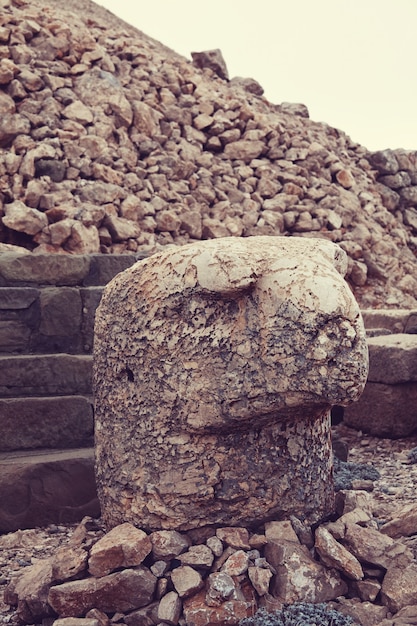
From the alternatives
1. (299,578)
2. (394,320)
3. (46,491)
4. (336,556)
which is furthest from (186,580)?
(394,320)

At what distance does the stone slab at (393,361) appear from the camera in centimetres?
589

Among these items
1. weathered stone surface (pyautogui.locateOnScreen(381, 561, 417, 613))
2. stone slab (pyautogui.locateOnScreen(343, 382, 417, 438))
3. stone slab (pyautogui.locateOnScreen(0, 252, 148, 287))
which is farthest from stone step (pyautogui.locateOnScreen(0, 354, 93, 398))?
stone slab (pyautogui.locateOnScreen(343, 382, 417, 438))

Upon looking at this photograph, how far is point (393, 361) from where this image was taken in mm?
5938

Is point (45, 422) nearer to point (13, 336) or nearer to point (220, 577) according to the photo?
point (13, 336)

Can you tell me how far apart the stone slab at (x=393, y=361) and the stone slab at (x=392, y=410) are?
73mm

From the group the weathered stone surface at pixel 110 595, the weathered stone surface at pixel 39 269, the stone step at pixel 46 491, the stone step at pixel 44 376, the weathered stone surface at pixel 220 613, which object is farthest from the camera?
the weathered stone surface at pixel 39 269

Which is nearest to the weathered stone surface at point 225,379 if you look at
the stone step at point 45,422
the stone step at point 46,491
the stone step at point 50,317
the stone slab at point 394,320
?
the stone step at point 46,491

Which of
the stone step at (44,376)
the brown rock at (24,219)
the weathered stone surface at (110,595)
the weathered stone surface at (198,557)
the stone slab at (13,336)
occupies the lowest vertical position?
the weathered stone surface at (110,595)

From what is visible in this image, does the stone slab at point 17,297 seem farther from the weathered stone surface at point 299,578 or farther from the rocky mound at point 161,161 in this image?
the rocky mound at point 161,161

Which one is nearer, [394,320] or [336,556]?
[336,556]

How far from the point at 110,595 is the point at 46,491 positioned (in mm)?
1416

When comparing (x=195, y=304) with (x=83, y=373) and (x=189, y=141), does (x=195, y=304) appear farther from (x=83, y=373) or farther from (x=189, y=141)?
(x=189, y=141)

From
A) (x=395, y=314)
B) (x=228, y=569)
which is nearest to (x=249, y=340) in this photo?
(x=228, y=569)

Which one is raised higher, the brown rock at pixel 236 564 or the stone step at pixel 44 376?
the stone step at pixel 44 376
